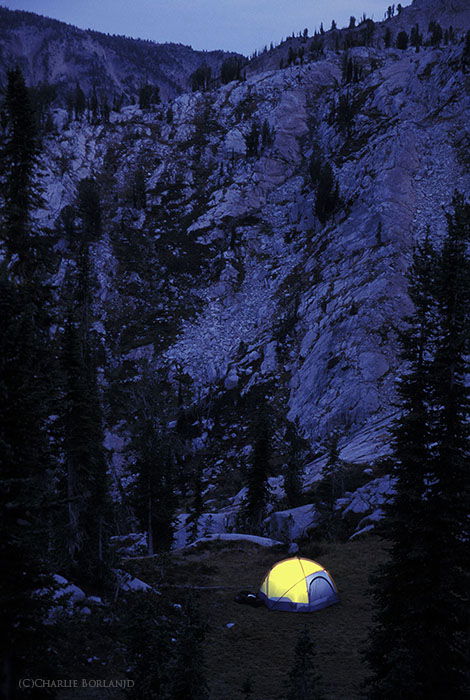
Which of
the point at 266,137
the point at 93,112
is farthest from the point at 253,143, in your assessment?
the point at 93,112

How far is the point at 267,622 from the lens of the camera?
706 inches

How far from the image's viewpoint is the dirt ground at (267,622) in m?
13.8

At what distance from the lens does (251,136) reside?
88812 millimetres

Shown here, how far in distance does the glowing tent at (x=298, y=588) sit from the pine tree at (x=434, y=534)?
781 centimetres

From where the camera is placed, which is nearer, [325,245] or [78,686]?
[78,686]

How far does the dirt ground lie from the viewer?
13789mm

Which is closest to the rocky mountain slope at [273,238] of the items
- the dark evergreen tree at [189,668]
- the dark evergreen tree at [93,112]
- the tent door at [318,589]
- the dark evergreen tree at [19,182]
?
the dark evergreen tree at [93,112]

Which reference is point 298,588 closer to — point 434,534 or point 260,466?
point 434,534

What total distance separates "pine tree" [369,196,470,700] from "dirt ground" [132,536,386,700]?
4.02 ft

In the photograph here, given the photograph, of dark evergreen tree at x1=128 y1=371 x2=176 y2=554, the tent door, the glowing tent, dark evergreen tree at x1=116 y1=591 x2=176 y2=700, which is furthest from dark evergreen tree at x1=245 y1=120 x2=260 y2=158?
dark evergreen tree at x1=116 y1=591 x2=176 y2=700

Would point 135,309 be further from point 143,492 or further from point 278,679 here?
point 278,679

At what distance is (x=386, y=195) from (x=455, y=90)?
25.7 m

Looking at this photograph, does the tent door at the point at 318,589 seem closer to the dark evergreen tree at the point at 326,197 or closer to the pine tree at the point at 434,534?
the pine tree at the point at 434,534

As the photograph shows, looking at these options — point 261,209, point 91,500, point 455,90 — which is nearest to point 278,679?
point 91,500
